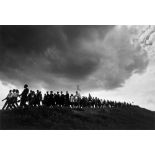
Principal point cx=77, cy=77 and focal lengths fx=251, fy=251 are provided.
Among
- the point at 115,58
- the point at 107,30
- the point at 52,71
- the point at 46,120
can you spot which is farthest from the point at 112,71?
the point at 46,120

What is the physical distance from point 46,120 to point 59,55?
346 cm

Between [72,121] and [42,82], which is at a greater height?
[42,82]

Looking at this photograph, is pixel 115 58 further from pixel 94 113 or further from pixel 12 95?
pixel 12 95

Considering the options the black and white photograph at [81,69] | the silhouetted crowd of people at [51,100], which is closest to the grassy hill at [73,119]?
the black and white photograph at [81,69]

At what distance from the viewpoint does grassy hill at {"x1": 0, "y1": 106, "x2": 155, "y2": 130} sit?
12117mm

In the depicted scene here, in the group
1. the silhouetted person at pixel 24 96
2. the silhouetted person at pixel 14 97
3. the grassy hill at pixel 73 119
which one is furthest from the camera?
the silhouetted person at pixel 24 96

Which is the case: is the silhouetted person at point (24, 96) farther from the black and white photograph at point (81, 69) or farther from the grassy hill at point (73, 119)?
the grassy hill at point (73, 119)

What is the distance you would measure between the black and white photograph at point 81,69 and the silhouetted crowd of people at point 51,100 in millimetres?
52

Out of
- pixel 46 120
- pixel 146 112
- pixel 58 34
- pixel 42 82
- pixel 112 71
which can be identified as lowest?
pixel 46 120

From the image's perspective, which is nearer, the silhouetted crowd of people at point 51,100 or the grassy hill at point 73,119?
the grassy hill at point 73,119

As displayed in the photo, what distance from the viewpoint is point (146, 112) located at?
44.8ft

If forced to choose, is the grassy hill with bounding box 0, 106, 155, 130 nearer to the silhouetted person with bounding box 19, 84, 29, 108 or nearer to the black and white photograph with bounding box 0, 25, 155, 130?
the black and white photograph with bounding box 0, 25, 155, 130

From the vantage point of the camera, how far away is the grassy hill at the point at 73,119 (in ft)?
39.8

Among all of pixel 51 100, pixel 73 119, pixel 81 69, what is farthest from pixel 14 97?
pixel 81 69
